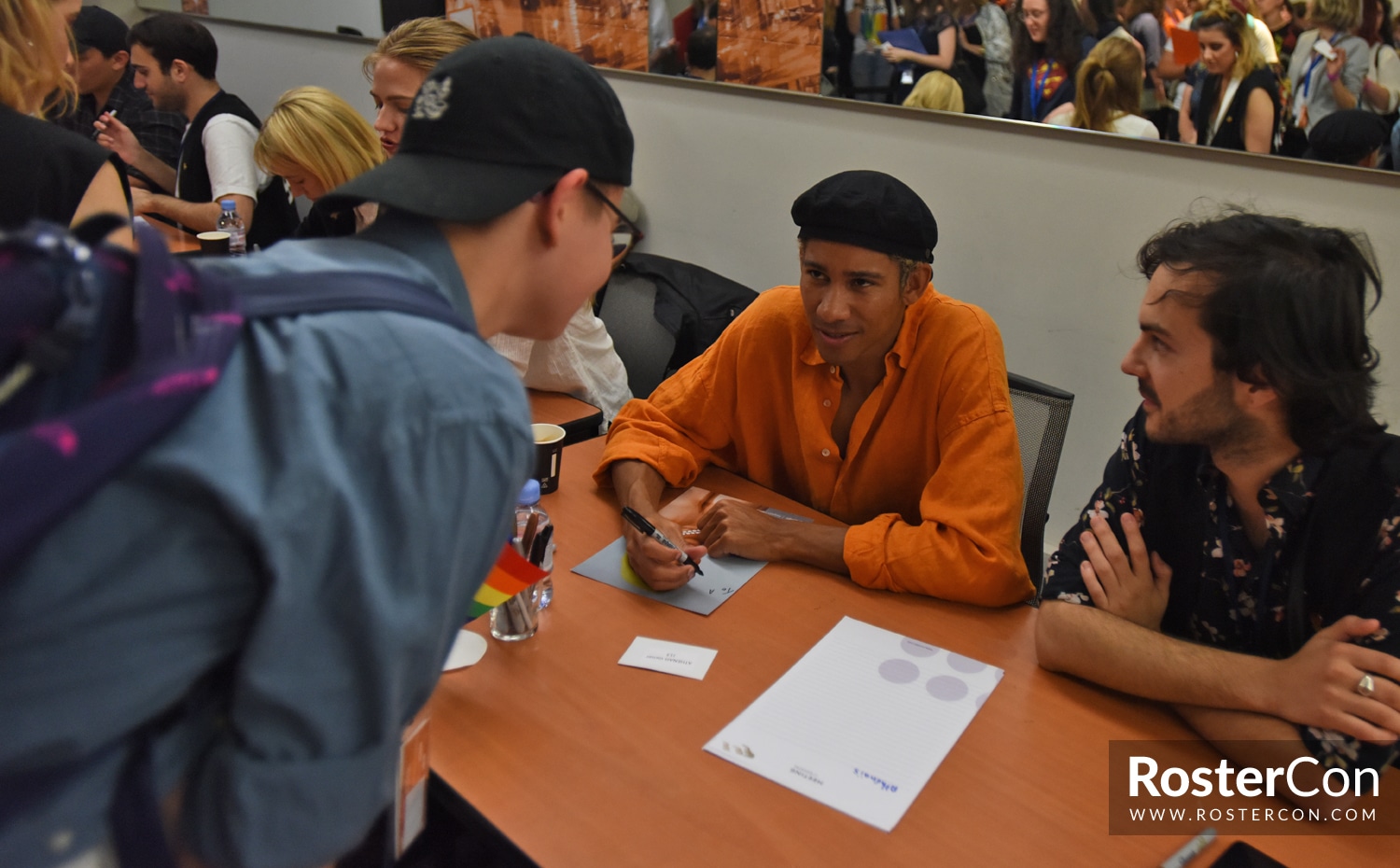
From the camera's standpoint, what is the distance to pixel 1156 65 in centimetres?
243

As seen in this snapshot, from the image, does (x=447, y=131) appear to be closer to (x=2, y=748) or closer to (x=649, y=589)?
(x=2, y=748)

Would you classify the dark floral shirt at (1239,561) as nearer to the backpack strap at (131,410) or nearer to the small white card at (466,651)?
the small white card at (466,651)

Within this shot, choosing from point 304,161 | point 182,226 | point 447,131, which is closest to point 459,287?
point 447,131

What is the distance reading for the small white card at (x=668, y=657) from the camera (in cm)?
130

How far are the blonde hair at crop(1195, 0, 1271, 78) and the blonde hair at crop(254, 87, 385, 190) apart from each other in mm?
2340

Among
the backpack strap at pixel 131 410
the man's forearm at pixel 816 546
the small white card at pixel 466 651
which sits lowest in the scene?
the small white card at pixel 466 651

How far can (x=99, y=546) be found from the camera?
51 cm

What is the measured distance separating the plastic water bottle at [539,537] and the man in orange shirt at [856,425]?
0.15 m

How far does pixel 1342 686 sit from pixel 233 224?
3.73m

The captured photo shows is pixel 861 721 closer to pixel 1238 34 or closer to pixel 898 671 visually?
pixel 898 671

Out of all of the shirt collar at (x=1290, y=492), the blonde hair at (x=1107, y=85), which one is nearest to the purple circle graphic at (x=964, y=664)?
the shirt collar at (x=1290, y=492)

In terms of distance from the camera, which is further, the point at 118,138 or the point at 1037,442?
the point at 118,138

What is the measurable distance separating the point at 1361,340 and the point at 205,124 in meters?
4.23

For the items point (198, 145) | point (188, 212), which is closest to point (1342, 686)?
point (188, 212)
